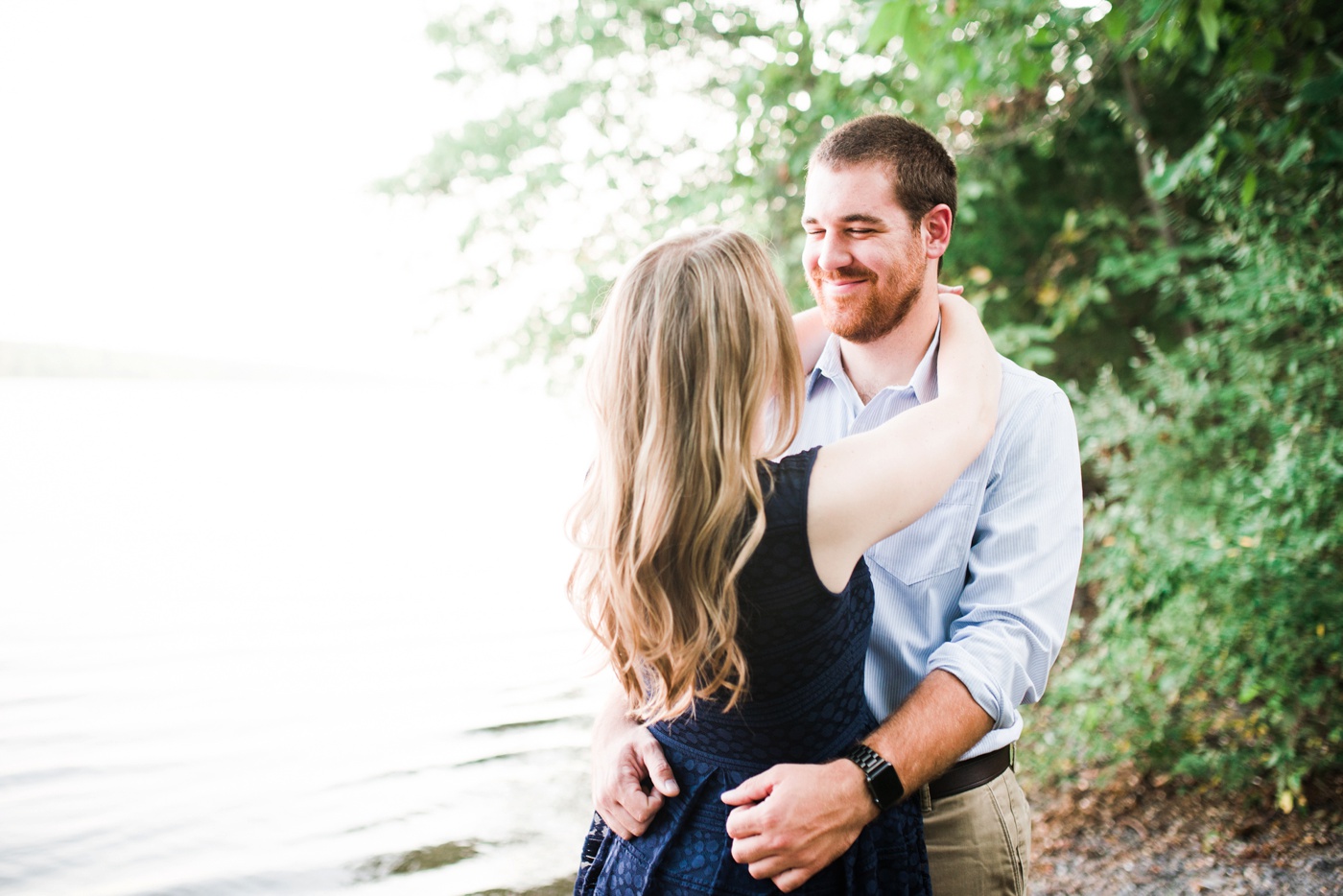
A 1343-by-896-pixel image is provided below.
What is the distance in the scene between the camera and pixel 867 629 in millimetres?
1500

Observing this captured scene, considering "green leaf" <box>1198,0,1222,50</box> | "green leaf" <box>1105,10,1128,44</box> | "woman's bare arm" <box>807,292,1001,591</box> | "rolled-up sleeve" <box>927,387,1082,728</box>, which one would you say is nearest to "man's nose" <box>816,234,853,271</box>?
"woman's bare arm" <box>807,292,1001,591</box>

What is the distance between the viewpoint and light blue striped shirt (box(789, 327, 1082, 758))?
1593mm

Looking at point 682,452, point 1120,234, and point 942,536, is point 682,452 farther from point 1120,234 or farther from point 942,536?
point 1120,234

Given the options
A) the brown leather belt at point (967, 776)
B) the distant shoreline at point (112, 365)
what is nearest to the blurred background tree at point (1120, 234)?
the brown leather belt at point (967, 776)

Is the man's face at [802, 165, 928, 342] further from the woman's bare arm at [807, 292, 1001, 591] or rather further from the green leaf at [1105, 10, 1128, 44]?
the green leaf at [1105, 10, 1128, 44]

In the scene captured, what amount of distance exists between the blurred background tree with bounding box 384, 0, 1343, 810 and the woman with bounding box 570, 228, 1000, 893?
122 cm

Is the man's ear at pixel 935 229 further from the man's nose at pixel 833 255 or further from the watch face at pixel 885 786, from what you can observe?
the watch face at pixel 885 786

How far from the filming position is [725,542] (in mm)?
1302

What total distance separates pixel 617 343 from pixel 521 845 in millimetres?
4490

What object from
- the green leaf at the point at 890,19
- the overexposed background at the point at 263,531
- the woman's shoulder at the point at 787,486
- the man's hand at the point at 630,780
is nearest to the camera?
the woman's shoulder at the point at 787,486

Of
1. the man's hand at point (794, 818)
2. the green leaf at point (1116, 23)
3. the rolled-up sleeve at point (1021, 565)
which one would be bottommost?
the man's hand at point (794, 818)

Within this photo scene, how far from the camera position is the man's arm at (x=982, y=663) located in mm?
1329

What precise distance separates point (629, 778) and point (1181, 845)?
9.85ft

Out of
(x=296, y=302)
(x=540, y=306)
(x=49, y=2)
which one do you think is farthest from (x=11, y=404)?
(x=540, y=306)
